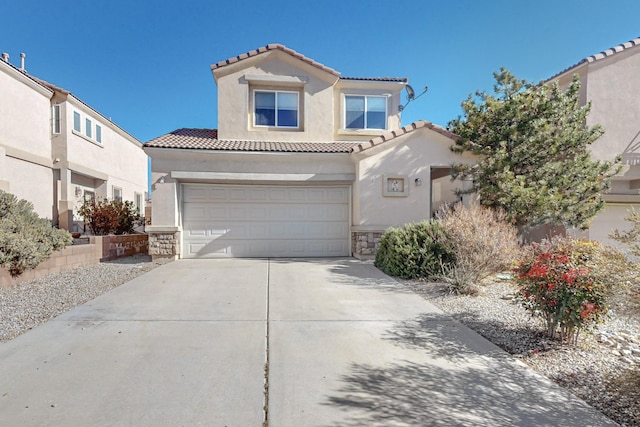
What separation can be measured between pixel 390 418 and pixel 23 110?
16.8 meters

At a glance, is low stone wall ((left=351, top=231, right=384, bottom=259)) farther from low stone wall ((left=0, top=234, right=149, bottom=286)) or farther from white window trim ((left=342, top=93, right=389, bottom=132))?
low stone wall ((left=0, top=234, right=149, bottom=286))

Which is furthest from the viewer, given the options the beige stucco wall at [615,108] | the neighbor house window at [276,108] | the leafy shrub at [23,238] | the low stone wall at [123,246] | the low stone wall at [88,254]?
the neighbor house window at [276,108]

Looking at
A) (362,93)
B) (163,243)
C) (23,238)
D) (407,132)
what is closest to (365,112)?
(362,93)

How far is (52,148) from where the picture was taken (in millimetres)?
13727

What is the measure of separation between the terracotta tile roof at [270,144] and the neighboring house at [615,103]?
5.41 m

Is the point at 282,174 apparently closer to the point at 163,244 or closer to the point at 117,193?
the point at 163,244

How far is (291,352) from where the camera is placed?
3.88 metres

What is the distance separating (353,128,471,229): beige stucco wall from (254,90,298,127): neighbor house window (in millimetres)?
3592

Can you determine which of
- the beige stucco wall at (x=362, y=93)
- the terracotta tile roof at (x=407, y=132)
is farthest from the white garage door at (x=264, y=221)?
the beige stucco wall at (x=362, y=93)

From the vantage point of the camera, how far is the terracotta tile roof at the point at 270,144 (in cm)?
1034

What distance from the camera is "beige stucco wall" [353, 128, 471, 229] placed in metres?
10.5

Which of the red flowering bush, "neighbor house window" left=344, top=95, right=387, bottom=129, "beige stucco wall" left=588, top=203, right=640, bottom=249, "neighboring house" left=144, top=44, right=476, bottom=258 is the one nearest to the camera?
the red flowering bush

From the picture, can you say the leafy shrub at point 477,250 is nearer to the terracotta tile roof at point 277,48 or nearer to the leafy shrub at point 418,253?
the leafy shrub at point 418,253

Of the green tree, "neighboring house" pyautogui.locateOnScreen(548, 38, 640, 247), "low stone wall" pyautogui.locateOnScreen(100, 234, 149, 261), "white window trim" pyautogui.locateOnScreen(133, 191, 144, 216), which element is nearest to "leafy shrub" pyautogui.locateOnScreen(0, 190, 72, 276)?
"low stone wall" pyautogui.locateOnScreen(100, 234, 149, 261)
